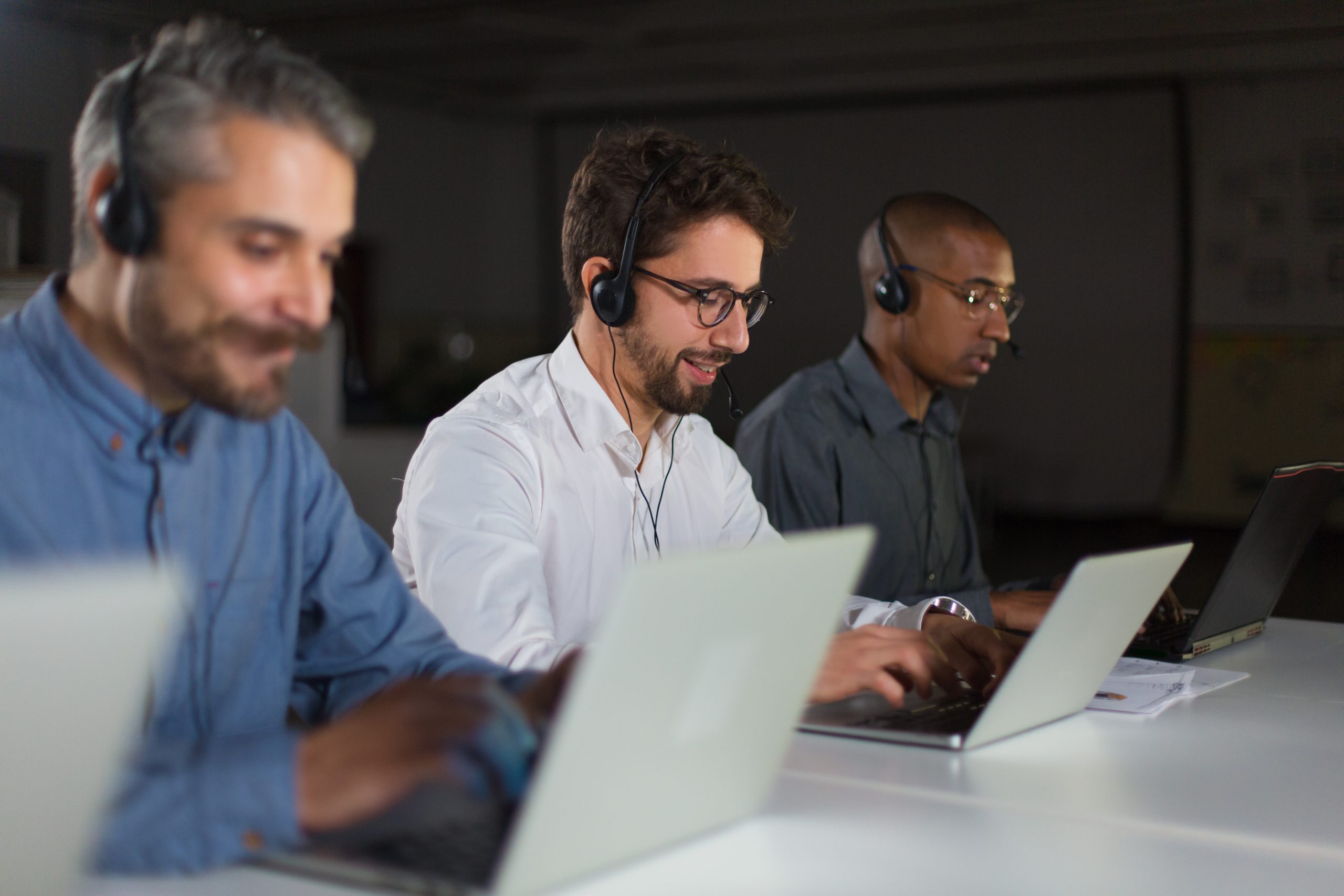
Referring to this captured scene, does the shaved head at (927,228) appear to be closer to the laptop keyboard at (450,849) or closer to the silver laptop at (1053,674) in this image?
the silver laptop at (1053,674)

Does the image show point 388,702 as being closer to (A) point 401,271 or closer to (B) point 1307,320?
(B) point 1307,320

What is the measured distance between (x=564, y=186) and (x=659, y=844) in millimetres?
5736

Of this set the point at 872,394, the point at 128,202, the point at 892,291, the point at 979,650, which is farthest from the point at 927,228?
the point at 128,202

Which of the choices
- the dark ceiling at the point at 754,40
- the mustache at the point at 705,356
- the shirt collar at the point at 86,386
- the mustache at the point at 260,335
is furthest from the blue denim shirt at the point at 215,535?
the dark ceiling at the point at 754,40

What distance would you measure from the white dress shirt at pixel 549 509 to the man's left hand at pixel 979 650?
0.13 meters

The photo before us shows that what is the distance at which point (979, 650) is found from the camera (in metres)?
1.38

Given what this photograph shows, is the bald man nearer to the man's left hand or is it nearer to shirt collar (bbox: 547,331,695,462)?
shirt collar (bbox: 547,331,695,462)

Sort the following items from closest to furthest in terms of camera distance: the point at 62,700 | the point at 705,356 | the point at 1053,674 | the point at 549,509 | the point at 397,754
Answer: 1. the point at 62,700
2. the point at 397,754
3. the point at 1053,674
4. the point at 549,509
5. the point at 705,356

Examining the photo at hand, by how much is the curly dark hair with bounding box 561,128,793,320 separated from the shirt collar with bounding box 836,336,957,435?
580 millimetres

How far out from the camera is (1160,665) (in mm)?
1637

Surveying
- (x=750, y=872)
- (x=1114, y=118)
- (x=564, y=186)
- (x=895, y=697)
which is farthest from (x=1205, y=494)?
(x=750, y=872)

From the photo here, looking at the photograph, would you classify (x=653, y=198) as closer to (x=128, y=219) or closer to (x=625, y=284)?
(x=625, y=284)

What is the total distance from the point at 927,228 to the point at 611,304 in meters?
0.99

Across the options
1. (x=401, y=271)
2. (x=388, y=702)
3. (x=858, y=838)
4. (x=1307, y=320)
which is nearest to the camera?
(x=388, y=702)
